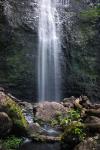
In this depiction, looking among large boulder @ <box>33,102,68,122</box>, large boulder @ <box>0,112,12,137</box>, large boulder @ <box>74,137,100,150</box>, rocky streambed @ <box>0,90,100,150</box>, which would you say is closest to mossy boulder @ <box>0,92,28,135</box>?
rocky streambed @ <box>0,90,100,150</box>

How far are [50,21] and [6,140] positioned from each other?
13.5m

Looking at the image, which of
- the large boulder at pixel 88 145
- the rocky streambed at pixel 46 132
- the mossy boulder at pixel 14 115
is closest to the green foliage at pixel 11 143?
the rocky streambed at pixel 46 132

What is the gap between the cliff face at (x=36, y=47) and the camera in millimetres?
21656

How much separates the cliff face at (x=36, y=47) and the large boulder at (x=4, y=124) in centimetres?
1031

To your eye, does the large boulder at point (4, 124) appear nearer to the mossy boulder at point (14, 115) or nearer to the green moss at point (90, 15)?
the mossy boulder at point (14, 115)

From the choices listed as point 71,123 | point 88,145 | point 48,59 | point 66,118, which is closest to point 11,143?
point 71,123

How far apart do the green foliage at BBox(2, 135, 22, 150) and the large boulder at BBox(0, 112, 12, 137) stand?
0.83 ft

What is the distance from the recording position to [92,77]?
23188mm

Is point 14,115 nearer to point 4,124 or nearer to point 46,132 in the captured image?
point 4,124

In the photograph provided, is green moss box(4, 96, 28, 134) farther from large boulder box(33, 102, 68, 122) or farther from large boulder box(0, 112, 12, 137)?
large boulder box(33, 102, 68, 122)

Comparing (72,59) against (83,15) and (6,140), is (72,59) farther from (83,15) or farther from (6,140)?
(6,140)

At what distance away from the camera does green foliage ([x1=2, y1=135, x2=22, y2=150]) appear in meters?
11.0

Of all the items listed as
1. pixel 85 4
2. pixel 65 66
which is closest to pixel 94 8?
pixel 85 4

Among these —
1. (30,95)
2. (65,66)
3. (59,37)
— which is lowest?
(30,95)
